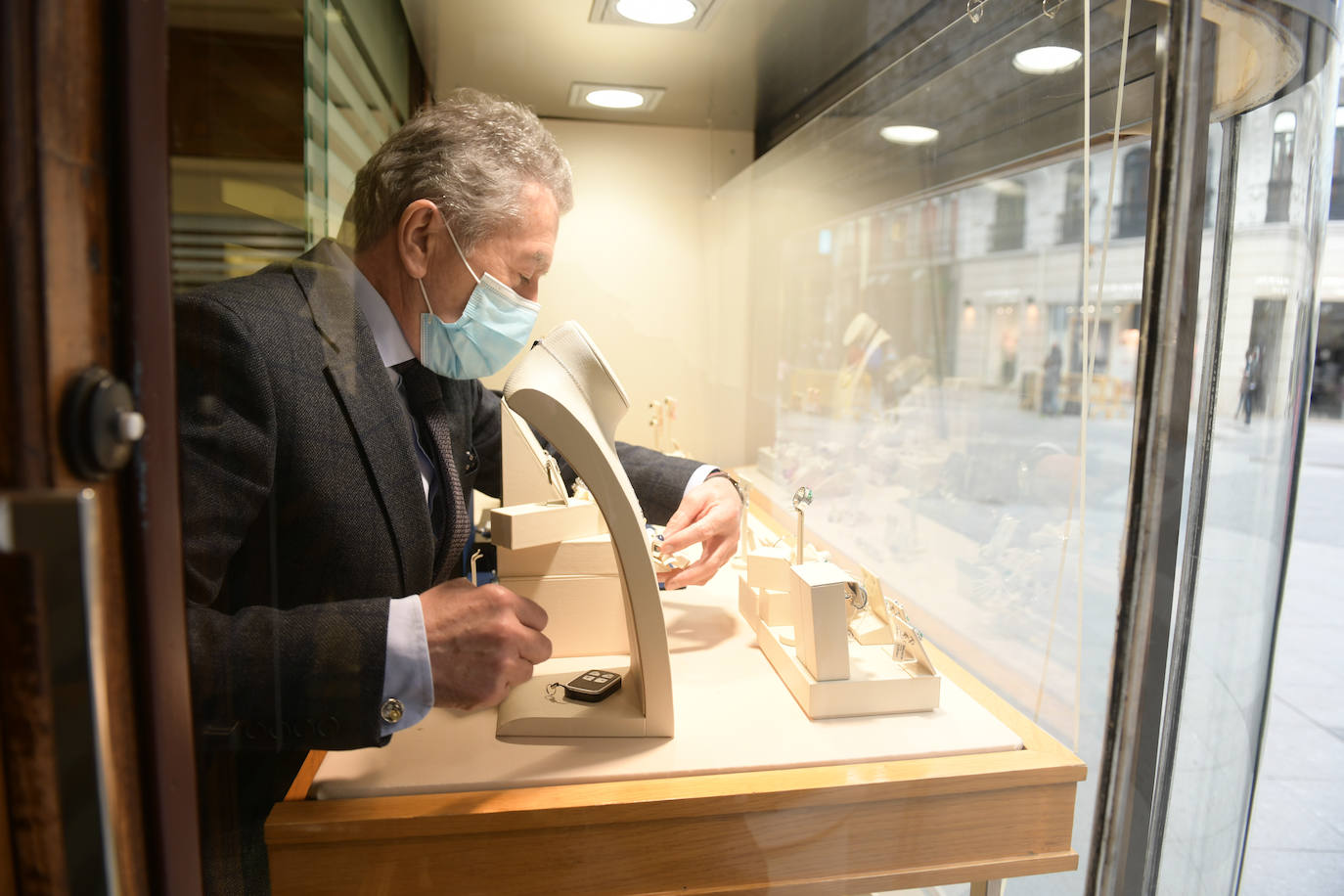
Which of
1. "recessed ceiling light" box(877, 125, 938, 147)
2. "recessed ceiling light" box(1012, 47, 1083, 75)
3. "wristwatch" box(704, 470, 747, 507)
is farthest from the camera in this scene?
"recessed ceiling light" box(877, 125, 938, 147)

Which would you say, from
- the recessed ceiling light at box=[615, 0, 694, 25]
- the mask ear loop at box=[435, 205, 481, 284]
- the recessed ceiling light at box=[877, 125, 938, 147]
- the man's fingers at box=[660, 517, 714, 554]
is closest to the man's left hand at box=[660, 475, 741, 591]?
the man's fingers at box=[660, 517, 714, 554]

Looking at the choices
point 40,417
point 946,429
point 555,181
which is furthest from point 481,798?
point 946,429

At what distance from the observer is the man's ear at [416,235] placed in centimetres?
83

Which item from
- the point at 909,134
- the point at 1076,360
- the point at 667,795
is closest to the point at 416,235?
the point at 667,795

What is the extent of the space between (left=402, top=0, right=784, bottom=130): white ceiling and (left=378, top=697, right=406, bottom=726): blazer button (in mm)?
600

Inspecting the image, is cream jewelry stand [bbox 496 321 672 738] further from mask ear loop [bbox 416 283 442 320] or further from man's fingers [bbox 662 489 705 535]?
man's fingers [bbox 662 489 705 535]

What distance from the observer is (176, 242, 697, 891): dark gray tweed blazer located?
0.56 m

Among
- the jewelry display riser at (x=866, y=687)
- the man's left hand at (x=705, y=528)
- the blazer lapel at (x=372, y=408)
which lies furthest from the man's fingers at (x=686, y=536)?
the blazer lapel at (x=372, y=408)

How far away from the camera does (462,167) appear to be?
83 centimetres

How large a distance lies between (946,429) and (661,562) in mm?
1024

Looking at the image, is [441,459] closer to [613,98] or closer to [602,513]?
[602,513]

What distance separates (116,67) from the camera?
39 cm

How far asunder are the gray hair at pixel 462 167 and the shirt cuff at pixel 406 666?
37 cm

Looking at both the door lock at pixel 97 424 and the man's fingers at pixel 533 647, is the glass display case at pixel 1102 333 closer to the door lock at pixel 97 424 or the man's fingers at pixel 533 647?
the man's fingers at pixel 533 647
